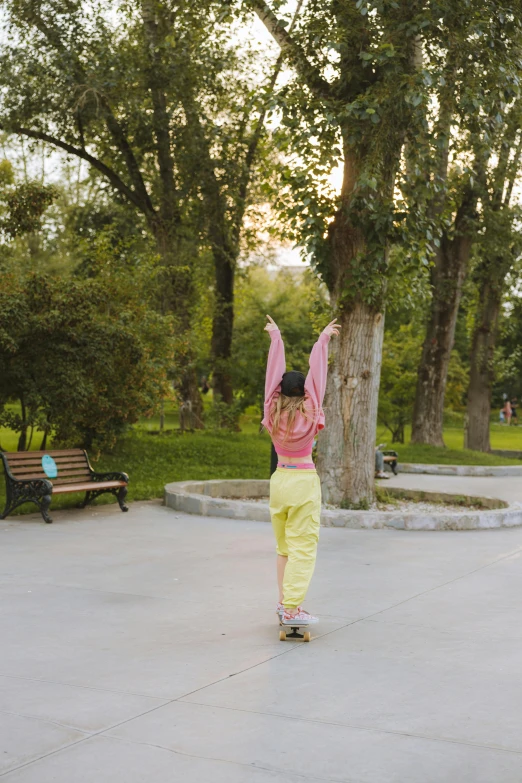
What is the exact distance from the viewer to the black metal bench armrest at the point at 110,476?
13.6 metres

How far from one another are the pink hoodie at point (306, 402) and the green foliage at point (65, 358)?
7.50 metres

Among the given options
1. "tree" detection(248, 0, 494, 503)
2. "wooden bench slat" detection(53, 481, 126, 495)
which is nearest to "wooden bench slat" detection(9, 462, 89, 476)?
"wooden bench slat" detection(53, 481, 126, 495)

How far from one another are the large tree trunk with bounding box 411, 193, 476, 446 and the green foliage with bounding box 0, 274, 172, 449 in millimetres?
10761

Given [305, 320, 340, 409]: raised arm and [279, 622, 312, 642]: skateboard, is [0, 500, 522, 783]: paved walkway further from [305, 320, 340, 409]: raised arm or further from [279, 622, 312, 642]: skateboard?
[305, 320, 340, 409]: raised arm

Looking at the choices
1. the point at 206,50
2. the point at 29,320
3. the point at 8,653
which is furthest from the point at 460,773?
the point at 206,50

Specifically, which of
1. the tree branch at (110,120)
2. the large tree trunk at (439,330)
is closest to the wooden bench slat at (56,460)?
the tree branch at (110,120)

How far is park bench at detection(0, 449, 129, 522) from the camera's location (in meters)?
12.2

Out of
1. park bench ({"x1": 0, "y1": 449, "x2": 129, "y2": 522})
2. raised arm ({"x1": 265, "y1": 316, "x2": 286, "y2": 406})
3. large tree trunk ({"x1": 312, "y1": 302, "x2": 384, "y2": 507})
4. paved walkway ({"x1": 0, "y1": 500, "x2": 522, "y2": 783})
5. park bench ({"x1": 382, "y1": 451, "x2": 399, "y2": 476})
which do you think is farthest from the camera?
park bench ({"x1": 382, "y1": 451, "x2": 399, "y2": 476})

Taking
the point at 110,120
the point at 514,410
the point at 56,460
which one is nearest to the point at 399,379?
the point at 110,120

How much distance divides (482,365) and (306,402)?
20954mm

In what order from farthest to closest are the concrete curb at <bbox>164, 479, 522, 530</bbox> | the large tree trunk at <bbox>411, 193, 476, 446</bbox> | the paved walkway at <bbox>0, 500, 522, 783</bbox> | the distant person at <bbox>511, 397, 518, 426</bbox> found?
the distant person at <bbox>511, 397, 518, 426</bbox>
the large tree trunk at <bbox>411, 193, 476, 446</bbox>
the concrete curb at <bbox>164, 479, 522, 530</bbox>
the paved walkway at <bbox>0, 500, 522, 783</bbox>

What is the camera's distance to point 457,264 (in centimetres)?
2473

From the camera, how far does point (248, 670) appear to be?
5852 mm

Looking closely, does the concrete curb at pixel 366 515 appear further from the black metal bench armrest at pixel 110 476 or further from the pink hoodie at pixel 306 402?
the pink hoodie at pixel 306 402
